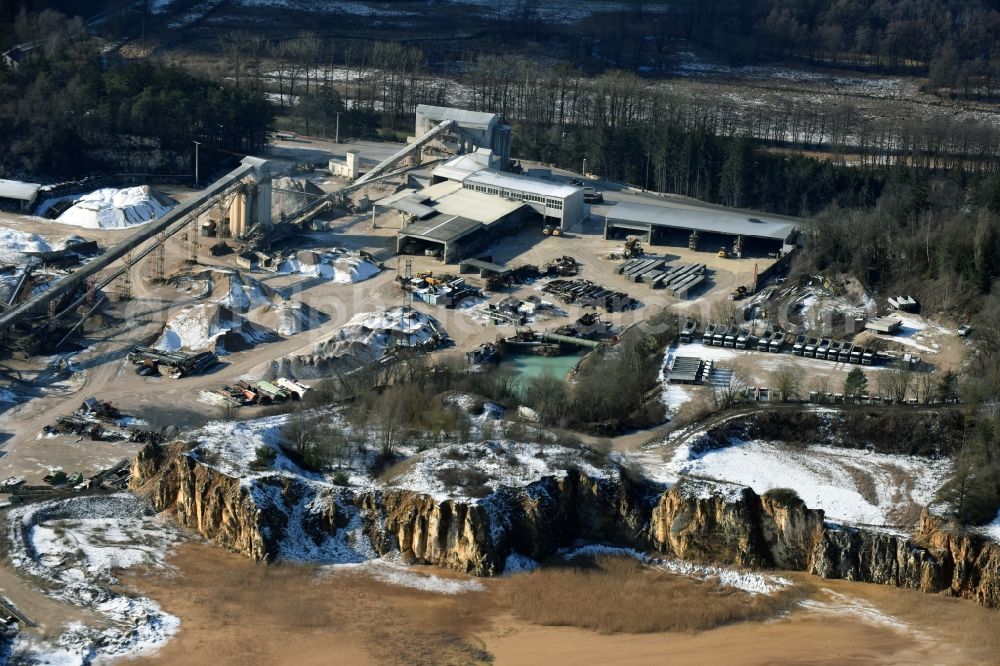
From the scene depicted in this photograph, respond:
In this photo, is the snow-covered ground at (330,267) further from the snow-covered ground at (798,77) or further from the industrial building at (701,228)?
the snow-covered ground at (798,77)

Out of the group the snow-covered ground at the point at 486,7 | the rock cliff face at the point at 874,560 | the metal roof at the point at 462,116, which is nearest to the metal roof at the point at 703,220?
the metal roof at the point at 462,116

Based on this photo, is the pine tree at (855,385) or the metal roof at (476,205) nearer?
the pine tree at (855,385)

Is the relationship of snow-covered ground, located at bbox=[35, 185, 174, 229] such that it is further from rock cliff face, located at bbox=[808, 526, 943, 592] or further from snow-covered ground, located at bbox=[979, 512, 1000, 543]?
snow-covered ground, located at bbox=[979, 512, 1000, 543]

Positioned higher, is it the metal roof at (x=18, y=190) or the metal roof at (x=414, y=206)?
the metal roof at (x=414, y=206)

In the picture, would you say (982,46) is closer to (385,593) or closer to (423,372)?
(423,372)

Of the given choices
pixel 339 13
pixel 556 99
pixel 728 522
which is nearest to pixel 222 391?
pixel 728 522

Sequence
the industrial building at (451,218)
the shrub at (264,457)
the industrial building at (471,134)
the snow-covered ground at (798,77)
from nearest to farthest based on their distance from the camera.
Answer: the shrub at (264,457)
the industrial building at (451,218)
the industrial building at (471,134)
the snow-covered ground at (798,77)
